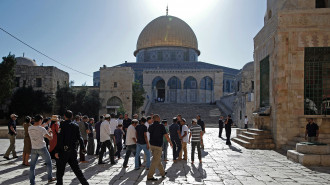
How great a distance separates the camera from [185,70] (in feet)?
136

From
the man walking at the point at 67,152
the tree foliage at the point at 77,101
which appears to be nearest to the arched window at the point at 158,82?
the tree foliage at the point at 77,101

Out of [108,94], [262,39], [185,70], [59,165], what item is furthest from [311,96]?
[185,70]

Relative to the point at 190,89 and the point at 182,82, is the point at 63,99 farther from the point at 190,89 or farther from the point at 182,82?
the point at 190,89

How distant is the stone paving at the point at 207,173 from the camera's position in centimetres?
622

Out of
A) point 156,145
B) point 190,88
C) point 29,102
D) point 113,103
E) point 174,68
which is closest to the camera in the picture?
point 156,145

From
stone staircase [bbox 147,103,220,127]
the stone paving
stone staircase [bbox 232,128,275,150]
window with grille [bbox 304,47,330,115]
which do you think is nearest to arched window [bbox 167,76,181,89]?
stone staircase [bbox 147,103,220,127]

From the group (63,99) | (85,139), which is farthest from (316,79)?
(63,99)

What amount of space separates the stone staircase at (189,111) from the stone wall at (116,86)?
3249mm

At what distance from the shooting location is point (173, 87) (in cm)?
4278

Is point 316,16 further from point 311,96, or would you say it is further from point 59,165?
point 59,165

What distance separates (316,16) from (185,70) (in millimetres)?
30497

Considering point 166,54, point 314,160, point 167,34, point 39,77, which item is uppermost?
point 167,34

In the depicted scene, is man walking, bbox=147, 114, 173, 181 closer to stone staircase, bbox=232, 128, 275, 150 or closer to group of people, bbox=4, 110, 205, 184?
group of people, bbox=4, 110, 205, 184

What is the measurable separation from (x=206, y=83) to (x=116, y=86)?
17.1 metres
